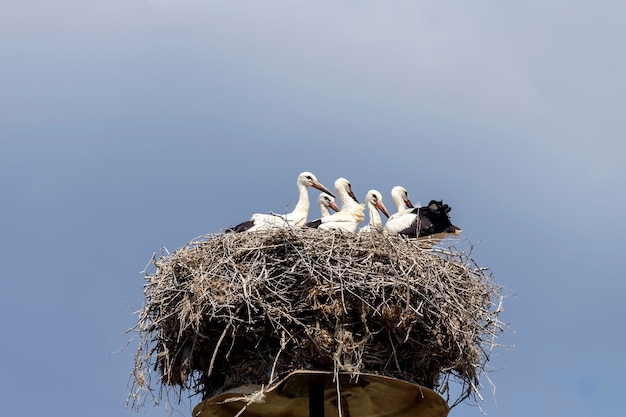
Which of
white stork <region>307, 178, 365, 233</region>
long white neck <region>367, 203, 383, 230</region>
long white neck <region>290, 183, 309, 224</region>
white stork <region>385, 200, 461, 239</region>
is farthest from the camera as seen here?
long white neck <region>367, 203, 383, 230</region>

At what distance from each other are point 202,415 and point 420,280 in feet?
7.27

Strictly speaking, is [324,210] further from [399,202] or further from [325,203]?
[399,202]

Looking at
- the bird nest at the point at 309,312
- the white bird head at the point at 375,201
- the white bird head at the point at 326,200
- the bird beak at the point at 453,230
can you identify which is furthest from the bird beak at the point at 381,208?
the bird nest at the point at 309,312

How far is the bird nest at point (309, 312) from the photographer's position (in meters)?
9.64

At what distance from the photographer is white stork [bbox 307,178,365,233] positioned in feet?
40.2

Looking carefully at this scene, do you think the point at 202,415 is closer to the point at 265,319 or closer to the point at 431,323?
the point at 265,319

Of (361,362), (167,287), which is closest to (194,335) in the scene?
(167,287)

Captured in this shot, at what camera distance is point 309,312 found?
9727 millimetres

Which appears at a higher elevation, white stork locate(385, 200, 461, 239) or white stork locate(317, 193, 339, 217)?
white stork locate(317, 193, 339, 217)

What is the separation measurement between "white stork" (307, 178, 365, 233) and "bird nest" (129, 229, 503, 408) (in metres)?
1.63

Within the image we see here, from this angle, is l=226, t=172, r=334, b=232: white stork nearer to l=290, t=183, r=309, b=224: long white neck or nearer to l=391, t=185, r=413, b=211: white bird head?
l=290, t=183, r=309, b=224: long white neck

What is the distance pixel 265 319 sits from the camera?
31.7 ft

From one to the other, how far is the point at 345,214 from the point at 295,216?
59 centimetres

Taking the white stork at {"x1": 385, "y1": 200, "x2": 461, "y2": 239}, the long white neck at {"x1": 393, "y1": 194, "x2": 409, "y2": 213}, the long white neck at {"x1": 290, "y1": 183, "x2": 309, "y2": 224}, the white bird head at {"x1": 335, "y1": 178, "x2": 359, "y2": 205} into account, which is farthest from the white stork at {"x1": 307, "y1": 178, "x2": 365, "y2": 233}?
the long white neck at {"x1": 393, "y1": 194, "x2": 409, "y2": 213}
